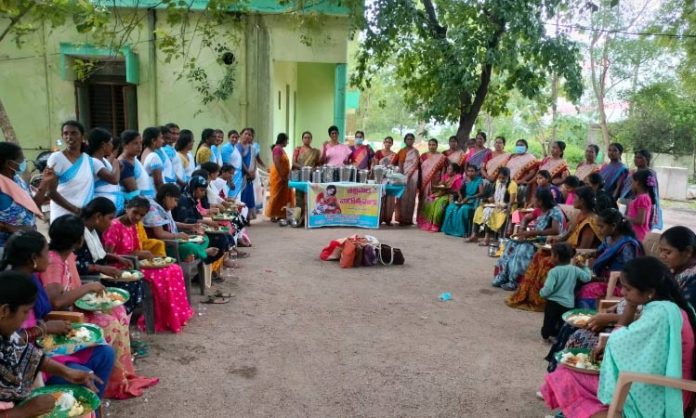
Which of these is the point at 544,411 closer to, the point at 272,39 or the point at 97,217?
the point at 97,217

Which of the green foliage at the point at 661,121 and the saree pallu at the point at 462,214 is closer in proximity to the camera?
the saree pallu at the point at 462,214

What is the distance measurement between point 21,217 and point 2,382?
218cm

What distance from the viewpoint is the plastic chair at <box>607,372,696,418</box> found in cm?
259

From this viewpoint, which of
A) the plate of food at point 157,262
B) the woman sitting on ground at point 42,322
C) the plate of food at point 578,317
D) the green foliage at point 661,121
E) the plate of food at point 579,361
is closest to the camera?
the woman sitting on ground at point 42,322

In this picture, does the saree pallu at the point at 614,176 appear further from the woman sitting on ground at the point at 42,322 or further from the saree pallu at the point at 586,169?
the woman sitting on ground at the point at 42,322

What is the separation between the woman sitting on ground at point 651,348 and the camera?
263 centimetres

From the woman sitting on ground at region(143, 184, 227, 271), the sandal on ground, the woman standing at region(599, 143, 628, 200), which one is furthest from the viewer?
the woman standing at region(599, 143, 628, 200)

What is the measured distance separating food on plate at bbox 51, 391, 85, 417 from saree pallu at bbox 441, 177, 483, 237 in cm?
794

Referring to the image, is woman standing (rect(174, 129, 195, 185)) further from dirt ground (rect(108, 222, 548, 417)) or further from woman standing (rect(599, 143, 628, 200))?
woman standing (rect(599, 143, 628, 200))

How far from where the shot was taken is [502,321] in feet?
18.1

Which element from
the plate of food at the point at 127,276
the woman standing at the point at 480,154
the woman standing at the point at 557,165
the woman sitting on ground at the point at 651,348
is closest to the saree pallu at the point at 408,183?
the woman standing at the point at 480,154

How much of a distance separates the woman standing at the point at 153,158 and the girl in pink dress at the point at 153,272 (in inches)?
47.2

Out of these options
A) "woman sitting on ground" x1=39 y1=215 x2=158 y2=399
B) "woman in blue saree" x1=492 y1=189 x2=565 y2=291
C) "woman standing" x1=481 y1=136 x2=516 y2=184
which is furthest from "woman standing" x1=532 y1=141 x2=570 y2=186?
"woman sitting on ground" x1=39 y1=215 x2=158 y2=399

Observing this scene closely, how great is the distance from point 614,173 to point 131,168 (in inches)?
268
